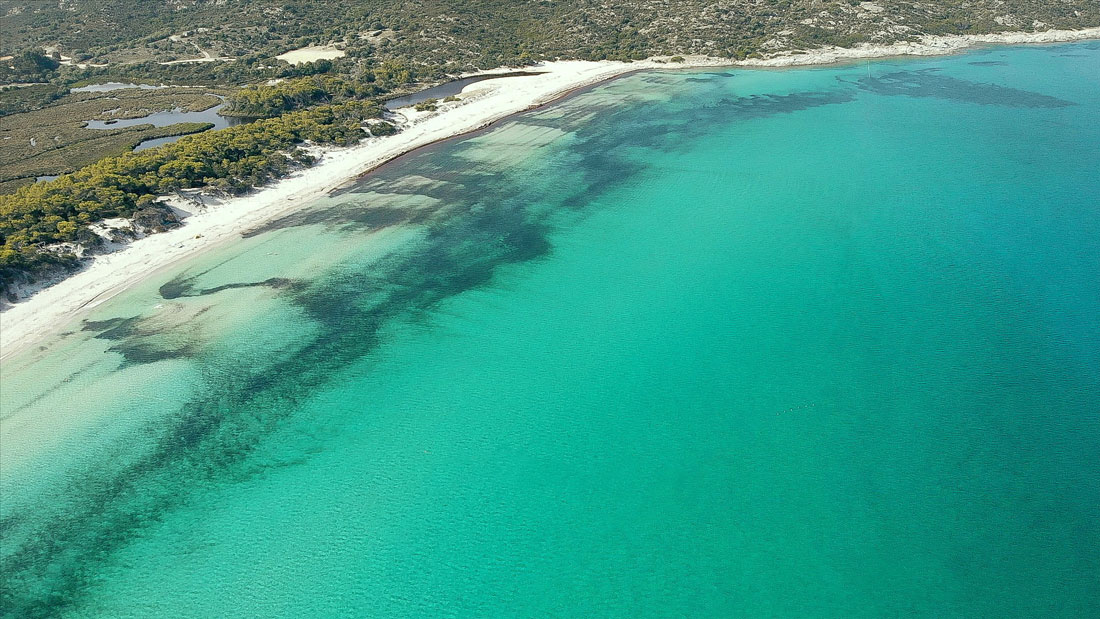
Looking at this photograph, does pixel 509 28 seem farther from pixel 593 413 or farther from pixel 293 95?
pixel 593 413

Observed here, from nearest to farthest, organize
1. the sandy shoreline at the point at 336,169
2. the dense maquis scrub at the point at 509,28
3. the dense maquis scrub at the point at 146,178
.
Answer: the sandy shoreline at the point at 336,169 → the dense maquis scrub at the point at 146,178 → the dense maquis scrub at the point at 509,28

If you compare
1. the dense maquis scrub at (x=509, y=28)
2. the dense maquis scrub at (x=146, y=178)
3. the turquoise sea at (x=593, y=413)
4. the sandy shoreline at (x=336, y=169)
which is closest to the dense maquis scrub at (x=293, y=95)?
the dense maquis scrub at (x=146, y=178)

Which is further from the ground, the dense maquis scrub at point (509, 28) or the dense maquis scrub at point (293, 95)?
the dense maquis scrub at point (509, 28)

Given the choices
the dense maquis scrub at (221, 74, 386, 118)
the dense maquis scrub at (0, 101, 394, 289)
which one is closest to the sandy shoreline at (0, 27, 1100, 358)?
the dense maquis scrub at (0, 101, 394, 289)

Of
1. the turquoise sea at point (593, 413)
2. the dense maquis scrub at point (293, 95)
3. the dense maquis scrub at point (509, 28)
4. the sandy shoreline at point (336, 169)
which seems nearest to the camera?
the turquoise sea at point (593, 413)

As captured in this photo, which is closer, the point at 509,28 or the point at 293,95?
the point at 293,95

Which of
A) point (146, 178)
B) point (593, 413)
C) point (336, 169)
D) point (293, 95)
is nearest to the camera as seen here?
point (593, 413)

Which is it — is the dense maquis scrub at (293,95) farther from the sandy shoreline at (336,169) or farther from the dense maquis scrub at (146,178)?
the sandy shoreline at (336,169)

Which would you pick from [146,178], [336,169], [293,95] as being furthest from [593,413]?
[293,95]
